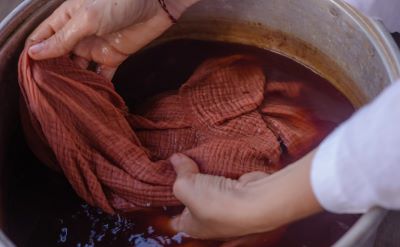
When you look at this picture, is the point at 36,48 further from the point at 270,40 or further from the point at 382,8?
the point at 382,8

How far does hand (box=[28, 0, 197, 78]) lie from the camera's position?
78cm

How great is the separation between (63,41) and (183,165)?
10.2 inches

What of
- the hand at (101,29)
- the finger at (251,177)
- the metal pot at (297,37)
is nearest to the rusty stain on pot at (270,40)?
the metal pot at (297,37)

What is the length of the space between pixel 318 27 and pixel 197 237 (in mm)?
431

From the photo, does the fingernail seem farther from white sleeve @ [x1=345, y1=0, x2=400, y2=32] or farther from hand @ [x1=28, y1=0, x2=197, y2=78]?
white sleeve @ [x1=345, y1=0, x2=400, y2=32]

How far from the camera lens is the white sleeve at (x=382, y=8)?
1094mm

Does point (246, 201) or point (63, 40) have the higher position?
point (63, 40)

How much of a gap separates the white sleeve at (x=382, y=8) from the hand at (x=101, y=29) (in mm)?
386

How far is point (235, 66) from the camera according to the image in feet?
3.29

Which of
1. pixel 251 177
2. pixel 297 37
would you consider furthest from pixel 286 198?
pixel 297 37

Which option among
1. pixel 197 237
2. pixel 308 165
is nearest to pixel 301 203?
pixel 308 165

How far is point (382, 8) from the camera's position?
1.11 metres

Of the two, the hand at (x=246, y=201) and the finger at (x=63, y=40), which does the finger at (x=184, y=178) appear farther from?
the finger at (x=63, y=40)

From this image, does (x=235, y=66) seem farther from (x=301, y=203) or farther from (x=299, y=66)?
(x=301, y=203)
